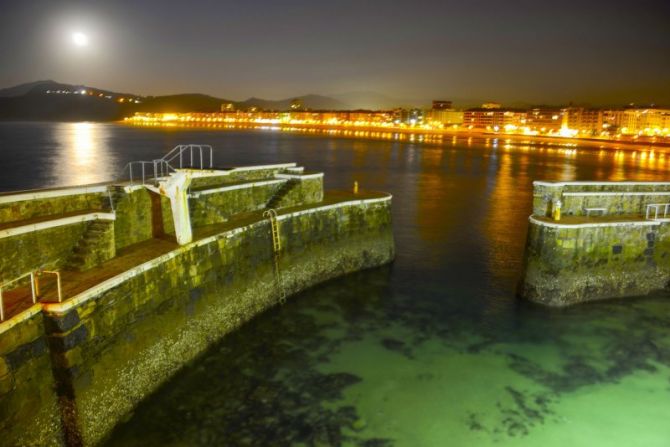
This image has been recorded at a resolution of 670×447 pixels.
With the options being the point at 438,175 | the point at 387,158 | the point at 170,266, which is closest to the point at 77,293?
the point at 170,266

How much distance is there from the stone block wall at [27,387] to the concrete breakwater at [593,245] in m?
13.8

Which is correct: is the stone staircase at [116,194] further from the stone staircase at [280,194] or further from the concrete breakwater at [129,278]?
the stone staircase at [280,194]

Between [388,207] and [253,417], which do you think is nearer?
[253,417]

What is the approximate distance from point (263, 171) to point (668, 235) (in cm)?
1428

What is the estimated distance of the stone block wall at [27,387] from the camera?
24.9 ft

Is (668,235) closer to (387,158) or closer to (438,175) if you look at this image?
(438,175)

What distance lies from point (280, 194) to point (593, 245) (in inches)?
418

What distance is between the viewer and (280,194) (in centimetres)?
1850

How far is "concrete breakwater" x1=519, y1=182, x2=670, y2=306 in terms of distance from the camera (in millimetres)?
16031

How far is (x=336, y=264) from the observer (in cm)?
1870

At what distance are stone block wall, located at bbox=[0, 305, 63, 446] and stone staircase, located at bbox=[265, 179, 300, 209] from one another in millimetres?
10381

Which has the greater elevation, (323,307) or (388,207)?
(388,207)

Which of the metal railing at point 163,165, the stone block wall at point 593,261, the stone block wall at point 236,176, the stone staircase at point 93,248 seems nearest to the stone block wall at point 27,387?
the stone staircase at point 93,248

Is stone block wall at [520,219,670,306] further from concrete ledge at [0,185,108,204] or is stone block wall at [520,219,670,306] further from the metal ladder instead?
concrete ledge at [0,185,108,204]
